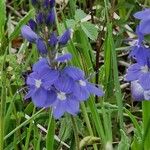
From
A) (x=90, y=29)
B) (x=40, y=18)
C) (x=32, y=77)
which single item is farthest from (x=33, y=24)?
(x=90, y=29)

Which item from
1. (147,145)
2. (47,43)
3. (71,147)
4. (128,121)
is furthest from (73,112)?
(128,121)

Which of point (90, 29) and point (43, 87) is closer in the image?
point (43, 87)

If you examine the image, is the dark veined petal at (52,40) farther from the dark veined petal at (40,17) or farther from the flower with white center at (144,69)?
the flower with white center at (144,69)

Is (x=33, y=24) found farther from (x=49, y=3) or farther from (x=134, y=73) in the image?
(x=134, y=73)

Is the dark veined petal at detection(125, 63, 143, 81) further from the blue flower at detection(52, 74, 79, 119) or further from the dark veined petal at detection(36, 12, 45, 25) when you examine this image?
the dark veined petal at detection(36, 12, 45, 25)

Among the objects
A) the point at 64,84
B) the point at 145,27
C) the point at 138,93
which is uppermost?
the point at 145,27

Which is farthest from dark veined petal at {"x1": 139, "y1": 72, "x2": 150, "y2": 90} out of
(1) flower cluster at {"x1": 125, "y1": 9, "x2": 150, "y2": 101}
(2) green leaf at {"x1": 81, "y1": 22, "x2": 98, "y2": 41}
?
(2) green leaf at {"x1": 81, "y1": 22, "x2": 98, "y2": 41}
